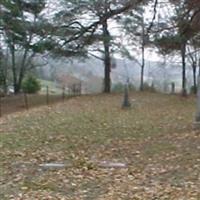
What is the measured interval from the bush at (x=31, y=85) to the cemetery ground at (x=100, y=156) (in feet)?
45.7

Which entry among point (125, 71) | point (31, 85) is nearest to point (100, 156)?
point (125, 71)

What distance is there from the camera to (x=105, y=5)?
13.7m

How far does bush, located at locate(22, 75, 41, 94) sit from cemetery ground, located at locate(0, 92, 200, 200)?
13.9 meters

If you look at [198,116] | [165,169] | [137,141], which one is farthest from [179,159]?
[198,116]

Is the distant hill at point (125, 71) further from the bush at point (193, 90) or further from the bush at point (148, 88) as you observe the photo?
the bush at point (193, 90)

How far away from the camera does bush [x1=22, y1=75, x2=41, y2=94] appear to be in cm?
3098

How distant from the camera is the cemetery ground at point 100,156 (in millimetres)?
6868

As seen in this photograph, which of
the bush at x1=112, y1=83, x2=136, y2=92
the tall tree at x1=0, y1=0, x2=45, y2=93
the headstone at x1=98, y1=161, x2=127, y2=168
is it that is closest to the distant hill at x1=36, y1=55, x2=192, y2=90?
the bush at x1=112, y1=83, x2=136, y2=92

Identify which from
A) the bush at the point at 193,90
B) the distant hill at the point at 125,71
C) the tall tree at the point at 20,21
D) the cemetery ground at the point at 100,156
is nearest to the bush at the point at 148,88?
the distant hill at the point at 125,71

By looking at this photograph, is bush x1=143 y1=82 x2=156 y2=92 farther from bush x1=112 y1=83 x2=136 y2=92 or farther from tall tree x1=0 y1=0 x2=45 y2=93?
tall tree x1=0 y1=0 x2=45 y2=93

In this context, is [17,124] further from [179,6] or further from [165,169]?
[165,169]

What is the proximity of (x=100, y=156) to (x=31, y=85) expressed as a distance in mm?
22214

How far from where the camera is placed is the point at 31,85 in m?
31.2

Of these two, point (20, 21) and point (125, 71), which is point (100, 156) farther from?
point (125, 71)
